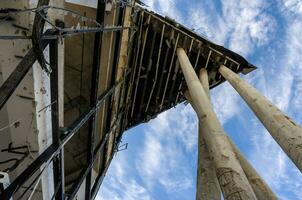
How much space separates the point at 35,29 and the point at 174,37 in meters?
8.62

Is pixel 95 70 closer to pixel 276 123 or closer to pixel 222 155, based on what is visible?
pixel 222 155

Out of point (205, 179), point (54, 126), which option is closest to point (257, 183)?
point (205, 179)

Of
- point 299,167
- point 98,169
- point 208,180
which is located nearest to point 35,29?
point 299,167

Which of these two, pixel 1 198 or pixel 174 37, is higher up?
pixel 174 37

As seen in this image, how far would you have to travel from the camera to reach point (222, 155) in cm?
629

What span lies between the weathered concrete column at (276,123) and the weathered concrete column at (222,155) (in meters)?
0.83

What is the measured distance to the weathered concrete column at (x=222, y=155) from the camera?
531 centimetres

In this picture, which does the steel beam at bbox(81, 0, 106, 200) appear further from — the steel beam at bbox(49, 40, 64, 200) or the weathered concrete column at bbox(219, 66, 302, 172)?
the weathered concrete column at bbox(219, 66, 302, 172)

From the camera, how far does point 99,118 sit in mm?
10875

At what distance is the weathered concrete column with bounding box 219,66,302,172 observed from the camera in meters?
5.85

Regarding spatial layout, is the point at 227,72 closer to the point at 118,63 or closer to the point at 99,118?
the point at 118,63

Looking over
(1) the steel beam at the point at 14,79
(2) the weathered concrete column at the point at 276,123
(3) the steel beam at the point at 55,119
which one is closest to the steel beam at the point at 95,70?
(3) the steel beam at the point at 55,119

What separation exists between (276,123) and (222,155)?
4.14ft

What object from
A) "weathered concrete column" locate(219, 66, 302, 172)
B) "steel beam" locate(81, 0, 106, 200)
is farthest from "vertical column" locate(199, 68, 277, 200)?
"steel beam" locate(81, 0, 106, 200)
